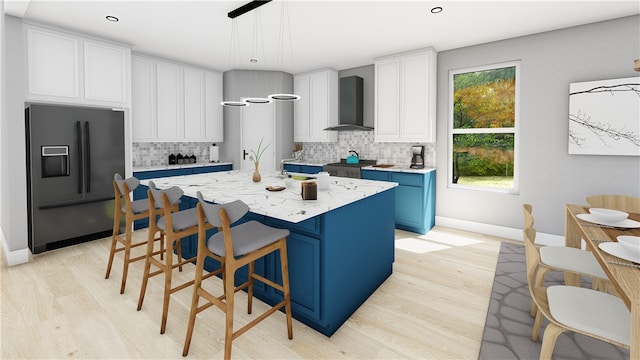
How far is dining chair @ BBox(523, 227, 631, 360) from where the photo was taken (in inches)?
52.9

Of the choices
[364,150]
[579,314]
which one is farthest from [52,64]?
[579,314]

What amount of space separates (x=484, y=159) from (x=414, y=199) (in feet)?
3.91

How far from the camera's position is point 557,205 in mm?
3961

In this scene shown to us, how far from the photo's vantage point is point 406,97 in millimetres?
4770

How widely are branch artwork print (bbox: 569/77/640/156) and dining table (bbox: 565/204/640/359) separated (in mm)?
1601

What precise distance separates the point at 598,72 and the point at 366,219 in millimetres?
3370

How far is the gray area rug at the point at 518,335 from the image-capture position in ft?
6.30

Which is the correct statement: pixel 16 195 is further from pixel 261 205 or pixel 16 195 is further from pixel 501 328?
pixel 501 328

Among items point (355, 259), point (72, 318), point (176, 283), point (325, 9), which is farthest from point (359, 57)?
point (72, 318)

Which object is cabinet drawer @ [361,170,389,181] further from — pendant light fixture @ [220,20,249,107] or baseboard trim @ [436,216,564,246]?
pendant light fixture @ [220,20,249,107]

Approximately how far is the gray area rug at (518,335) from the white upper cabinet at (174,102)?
16.5 feet

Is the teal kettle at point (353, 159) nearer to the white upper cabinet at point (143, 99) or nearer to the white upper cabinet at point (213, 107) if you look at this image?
the white upper cabinet at point (213, 107)

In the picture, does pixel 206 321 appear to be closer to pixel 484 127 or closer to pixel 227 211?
pixel 227 211

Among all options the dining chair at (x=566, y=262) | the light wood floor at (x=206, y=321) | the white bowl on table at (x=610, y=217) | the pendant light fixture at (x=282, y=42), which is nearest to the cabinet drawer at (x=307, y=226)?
the light wood floor at (x=206, y=321)
